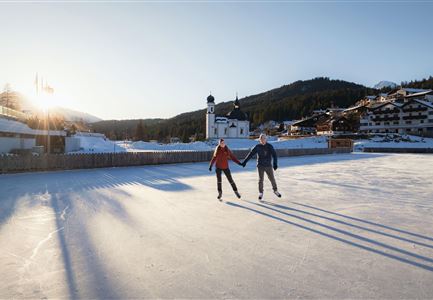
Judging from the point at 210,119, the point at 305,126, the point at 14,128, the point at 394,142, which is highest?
the point at 210,119

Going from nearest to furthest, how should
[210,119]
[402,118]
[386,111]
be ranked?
[402,118], [386,111], [210,119]

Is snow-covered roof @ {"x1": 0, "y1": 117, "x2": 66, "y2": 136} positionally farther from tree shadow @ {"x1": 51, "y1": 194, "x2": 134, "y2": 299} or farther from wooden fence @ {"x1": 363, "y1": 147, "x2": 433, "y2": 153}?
wooden fence @ {"x1": 363, "y1": 147, "x2": 433, "y2": 153}

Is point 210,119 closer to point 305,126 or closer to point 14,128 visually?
point 305,126

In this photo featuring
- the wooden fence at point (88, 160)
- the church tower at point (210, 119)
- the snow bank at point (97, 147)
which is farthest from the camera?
the church tower at point (210, 119)

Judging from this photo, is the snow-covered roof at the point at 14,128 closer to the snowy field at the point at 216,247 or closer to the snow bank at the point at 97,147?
the snow bank at the point at 97,147

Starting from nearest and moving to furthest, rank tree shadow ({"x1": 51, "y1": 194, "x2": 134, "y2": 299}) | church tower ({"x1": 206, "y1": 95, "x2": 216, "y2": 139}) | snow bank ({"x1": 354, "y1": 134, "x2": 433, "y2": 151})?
1. tree shadow ({"x1": 51, "y1": 194, "x2": 134, "y2": 299})
2. snow bank ({"x1": 354, "y1": 134, "x2": 433, "y2": 151})
3. church tower ({"x1": 206, "y1": 95, "x2": 216, "y2": 139})

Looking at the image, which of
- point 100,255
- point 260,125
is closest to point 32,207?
point 100,255

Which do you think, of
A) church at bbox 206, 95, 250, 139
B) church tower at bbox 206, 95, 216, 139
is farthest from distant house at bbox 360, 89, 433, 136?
church tower at bbox 206, 95, 216, 139

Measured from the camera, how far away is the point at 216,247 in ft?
14.3

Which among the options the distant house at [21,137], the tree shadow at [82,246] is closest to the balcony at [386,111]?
the distant house at [21,137]

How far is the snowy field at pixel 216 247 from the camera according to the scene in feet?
10.3

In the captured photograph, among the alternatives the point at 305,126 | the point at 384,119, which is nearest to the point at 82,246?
the point at 384,119

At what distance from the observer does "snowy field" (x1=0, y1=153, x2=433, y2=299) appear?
10.3ft

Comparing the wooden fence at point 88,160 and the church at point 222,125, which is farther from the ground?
the church at point 222,125
